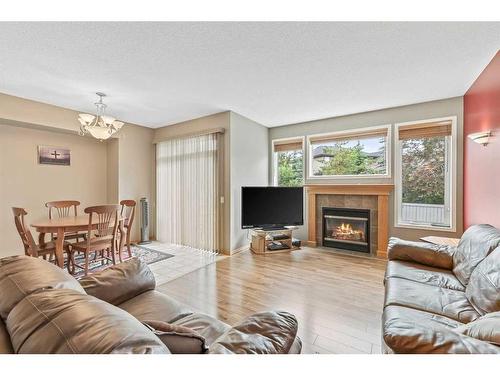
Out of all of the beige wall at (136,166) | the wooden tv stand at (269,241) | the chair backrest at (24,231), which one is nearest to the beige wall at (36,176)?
the beige wall at (136,166)

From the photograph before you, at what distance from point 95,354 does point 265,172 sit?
15.4ft

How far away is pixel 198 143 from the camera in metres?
4.58

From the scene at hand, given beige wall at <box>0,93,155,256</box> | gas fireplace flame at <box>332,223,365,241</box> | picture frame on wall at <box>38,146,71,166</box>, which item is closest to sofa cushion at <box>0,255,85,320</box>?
beige wall at <box>0,93,155,256</box>

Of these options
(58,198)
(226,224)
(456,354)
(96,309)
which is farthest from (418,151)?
(58,198)

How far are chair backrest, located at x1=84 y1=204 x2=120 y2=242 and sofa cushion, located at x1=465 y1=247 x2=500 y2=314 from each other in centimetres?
373

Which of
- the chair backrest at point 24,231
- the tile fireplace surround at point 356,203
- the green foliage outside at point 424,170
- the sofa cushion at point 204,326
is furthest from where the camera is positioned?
the tile fireplace surround at point 356,203

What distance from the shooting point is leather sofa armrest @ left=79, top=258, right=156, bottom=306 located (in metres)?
1.49

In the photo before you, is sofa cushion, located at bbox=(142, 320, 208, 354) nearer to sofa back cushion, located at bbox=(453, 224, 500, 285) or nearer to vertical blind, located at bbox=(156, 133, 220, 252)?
sofa back cushion, located at bbox=(453, 224, 500, 285)

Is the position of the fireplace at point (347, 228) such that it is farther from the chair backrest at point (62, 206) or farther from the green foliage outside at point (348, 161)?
the chair backrest at point (62, 206)

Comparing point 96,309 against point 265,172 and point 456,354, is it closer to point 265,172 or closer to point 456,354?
point 456,354

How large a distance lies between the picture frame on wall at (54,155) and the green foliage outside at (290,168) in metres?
4.21

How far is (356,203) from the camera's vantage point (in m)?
4.28

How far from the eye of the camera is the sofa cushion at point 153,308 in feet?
4.61

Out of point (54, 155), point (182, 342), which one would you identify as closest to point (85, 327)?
point (182, 342)
